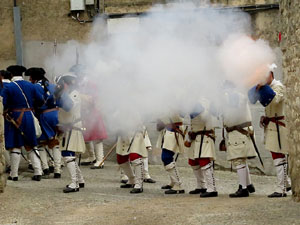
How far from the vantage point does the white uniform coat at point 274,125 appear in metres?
9.60

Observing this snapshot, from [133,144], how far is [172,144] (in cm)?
60

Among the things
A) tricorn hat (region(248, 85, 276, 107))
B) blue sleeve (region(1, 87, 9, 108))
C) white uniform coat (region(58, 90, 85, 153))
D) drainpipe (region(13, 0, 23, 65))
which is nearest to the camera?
tricorn hat (region(248, 85, 276, 107))

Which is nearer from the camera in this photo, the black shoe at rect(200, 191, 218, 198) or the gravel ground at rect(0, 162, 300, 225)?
the gravel ground at rect(0, 162, 300, 225)

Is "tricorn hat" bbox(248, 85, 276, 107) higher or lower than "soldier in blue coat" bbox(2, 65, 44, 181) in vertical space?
higher

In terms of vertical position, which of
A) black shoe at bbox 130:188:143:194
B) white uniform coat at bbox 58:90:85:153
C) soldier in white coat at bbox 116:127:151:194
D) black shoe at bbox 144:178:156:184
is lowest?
black shoe at bbox 144:178:156:184

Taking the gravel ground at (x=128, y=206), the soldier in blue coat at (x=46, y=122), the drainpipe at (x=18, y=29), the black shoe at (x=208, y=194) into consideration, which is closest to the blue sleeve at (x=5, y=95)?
the soldier in blue coat at (x=46, y=122)

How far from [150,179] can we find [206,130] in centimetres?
234

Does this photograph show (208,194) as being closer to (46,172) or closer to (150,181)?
(150,181)

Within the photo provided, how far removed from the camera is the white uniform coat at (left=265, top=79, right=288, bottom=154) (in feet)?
31.5

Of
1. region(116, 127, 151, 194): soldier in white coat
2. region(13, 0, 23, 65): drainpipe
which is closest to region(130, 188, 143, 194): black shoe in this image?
region(116, 127, 151, 194): soldier in white coat

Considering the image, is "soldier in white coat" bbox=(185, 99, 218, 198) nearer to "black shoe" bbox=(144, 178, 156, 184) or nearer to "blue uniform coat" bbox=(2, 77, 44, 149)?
"black shoe" bbox=(144, 178, 156, 184)

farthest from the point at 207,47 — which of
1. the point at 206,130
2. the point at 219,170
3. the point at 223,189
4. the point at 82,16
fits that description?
the point at 82,16

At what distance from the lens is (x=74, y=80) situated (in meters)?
10.7

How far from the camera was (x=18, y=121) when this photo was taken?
1182cm
